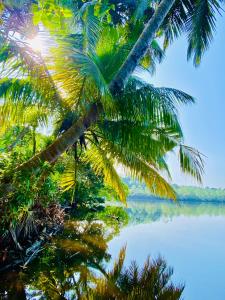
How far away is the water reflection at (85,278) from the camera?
157 inches

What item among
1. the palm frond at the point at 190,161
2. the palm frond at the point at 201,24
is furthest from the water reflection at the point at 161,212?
the palm frond at the point at 201,24

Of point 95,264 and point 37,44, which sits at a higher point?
point 37,44

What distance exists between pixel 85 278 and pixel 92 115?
8.08ft

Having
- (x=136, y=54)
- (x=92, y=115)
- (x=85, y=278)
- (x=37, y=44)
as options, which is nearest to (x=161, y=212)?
(x=136, y=54)

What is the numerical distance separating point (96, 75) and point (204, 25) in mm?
4706

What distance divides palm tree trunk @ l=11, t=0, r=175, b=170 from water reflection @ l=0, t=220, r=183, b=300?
1.62 m

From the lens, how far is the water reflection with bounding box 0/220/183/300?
3977mm

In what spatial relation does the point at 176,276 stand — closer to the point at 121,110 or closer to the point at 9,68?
the point at 121,110

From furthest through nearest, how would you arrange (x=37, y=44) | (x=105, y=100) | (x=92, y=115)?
(x=92, y=115), (x=105, y=100), (x=37, y=44)

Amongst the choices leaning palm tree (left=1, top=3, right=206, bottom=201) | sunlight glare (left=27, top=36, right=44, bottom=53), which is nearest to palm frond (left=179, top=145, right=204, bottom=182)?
leaning palm tree (left=1, top=3, right=206, bottom=201)

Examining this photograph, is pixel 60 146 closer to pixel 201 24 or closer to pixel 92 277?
pixel 92 277

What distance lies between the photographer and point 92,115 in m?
5.27

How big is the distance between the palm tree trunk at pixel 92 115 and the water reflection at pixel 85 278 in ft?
5.33

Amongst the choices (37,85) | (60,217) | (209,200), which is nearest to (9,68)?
A: (37,85)
